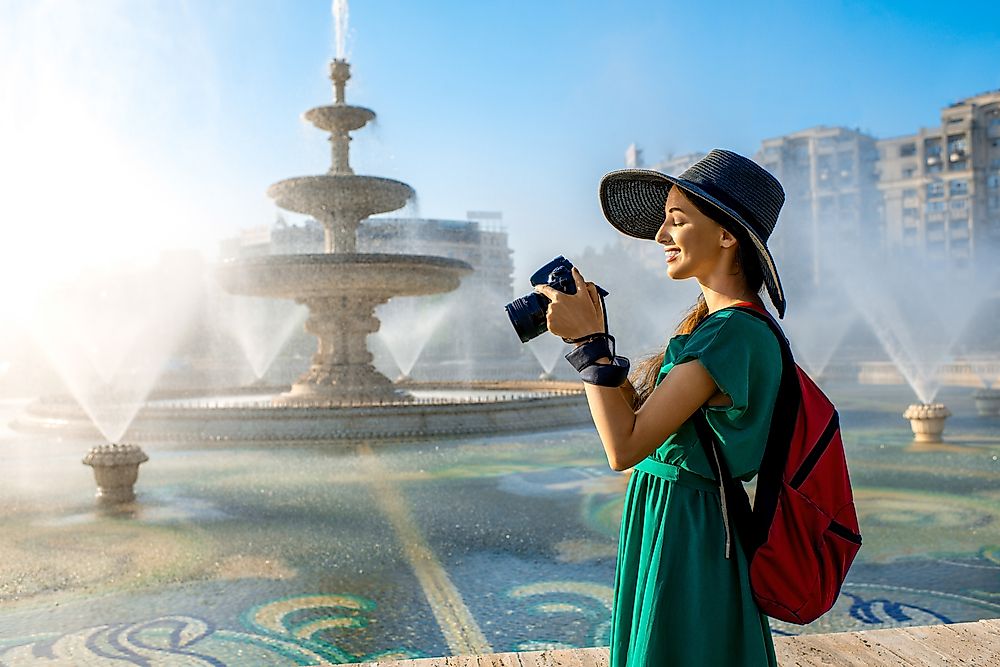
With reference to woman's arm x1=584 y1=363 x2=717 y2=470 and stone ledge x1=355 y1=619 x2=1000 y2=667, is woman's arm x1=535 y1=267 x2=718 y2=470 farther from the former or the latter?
stone ledge x1=355 y1=619 x2=1000 y2=667

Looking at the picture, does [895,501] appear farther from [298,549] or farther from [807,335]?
[807,335]

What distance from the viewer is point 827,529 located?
1769mm

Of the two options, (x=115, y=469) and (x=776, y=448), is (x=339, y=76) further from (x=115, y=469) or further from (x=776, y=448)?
(x=776, y=448)

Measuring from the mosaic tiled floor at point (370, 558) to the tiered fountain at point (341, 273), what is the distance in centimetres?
500

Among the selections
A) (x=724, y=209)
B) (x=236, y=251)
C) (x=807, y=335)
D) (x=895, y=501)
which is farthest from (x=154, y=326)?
(x=724, y=209)

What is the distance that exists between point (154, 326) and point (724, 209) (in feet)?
191

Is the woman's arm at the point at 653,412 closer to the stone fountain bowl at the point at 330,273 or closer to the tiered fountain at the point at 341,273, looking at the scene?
the tiered fountain at the point at 341,273

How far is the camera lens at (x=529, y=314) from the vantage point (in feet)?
6.31

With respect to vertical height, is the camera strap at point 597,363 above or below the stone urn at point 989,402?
above

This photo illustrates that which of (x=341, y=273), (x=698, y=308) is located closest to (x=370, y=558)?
(x=698, y=308)

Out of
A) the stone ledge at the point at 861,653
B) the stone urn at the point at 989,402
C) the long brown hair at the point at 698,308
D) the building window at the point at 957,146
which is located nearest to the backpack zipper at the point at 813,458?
the long brown hair at the point at 698,308

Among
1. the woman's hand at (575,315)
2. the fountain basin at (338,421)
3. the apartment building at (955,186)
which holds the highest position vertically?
the apartment building at (955,186)

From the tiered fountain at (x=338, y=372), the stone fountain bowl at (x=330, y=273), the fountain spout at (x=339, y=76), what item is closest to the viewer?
the tiered fountain at (x=338, y=372)

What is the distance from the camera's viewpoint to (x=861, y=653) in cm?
A: 314
